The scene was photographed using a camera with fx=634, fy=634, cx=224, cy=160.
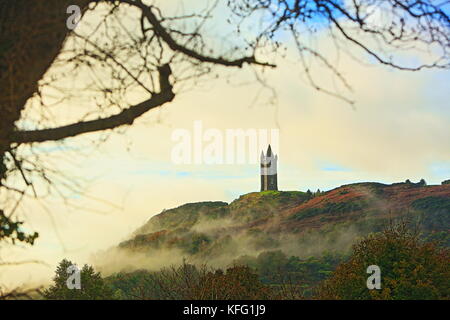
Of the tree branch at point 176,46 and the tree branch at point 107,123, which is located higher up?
the tree branch at point 176,46

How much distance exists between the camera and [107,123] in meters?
6.46

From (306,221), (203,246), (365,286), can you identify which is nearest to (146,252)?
(203,246)

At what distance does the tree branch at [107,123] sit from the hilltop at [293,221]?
32431 mm

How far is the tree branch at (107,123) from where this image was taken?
638cm

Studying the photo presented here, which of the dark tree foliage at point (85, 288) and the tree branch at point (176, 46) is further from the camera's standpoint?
the dark tree foliage at point (85, 288)

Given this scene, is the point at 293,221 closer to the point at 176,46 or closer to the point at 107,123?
the point at 176,46

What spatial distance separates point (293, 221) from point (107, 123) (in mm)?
44529

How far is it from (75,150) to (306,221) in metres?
44.2

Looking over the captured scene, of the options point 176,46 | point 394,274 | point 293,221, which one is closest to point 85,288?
point 394,274

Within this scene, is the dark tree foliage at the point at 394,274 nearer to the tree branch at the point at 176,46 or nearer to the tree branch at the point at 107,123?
the tree branch at the point at 176,46

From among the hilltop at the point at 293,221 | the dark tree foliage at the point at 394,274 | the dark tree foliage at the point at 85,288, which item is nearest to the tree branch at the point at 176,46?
the dark tree foliage at the point at 394,274

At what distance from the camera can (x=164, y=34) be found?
7.16 metres

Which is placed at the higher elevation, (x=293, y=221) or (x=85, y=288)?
(x=293, y=221)
